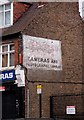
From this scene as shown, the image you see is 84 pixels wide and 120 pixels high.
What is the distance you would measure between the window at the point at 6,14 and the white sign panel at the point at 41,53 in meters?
2.31

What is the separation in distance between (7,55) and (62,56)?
3.79 meters

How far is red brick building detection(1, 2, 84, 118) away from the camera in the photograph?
71.7 ft

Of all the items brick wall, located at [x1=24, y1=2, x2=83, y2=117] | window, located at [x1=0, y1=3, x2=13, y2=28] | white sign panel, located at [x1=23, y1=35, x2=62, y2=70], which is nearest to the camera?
white sign panel, located at [x1=23, y1=35, x2=62, y2=70]

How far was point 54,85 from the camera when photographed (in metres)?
23.1

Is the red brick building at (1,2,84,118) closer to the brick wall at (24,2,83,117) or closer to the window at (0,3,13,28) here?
the brick wall at (24,2,83,117)

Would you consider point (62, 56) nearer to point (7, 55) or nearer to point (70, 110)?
point (70, 110)

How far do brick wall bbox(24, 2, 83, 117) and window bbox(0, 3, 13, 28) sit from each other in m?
1.95

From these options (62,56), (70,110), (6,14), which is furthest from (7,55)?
(70,110)

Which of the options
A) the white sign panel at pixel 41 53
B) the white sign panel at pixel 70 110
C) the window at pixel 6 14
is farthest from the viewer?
the window at pixel 6 14

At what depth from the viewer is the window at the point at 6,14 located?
23.6 m

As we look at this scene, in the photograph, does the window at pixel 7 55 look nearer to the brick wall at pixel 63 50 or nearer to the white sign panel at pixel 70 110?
the brick wall at pixel 63 50

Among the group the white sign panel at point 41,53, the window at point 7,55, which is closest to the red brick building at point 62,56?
the white sign panel at point 41,53

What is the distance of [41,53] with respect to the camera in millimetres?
22812

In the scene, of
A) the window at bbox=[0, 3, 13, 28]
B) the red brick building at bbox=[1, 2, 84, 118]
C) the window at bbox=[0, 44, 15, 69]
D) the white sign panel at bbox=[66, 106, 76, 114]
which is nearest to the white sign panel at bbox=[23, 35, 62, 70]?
the red brick building at bbox=[1, 2, 84, 118]
